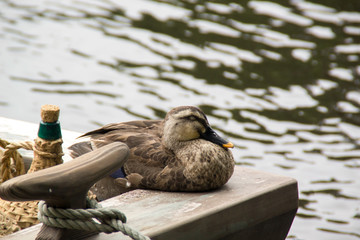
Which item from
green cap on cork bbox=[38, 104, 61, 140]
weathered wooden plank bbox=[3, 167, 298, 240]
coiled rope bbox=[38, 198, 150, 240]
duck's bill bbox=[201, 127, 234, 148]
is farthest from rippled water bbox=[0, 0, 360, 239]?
coiled rope bbox=[38, 198, 150, 240]

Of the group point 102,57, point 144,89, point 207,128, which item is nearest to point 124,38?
point 102,57

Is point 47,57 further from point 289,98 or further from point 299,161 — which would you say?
point 299,161

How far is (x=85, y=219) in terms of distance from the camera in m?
2.47

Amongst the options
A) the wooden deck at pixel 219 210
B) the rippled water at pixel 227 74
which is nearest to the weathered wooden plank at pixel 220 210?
the wooden deck at pixel 219 210

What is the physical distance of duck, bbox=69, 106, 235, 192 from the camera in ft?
10.8

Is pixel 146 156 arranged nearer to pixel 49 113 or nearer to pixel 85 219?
pixel 49 113

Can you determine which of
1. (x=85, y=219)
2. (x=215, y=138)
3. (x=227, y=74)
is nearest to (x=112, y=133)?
(x=215, y=138)

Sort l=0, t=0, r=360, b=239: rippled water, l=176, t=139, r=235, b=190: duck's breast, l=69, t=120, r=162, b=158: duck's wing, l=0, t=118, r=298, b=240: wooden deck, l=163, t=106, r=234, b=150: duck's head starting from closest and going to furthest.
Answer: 1. l=0, t=118, r=298, b=240: wooden deck
2. l=176, t=139, r=235, b=190: duck's breast
3. l=163, t=106, r=234, b=150: duck's head
4. l=69, t=120, r=162, b=158: duck's wing
5. l=0, t=0, r=360, b=239: rippled water

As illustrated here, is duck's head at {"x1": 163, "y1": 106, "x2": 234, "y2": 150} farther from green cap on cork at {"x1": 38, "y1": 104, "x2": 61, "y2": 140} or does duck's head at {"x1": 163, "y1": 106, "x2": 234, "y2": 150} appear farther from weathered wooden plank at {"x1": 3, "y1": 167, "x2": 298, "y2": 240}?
green cap on cork at {"x1": 38, "y1": 104, "x2": 61, "y2": 140}

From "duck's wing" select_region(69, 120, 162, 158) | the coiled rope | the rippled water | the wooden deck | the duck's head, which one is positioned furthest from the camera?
the rippled water

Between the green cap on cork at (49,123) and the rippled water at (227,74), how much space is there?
299 cm

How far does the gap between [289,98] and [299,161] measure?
126 cm

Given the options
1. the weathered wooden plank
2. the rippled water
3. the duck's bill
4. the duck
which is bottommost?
the rippled water

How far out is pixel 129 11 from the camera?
981 cm
